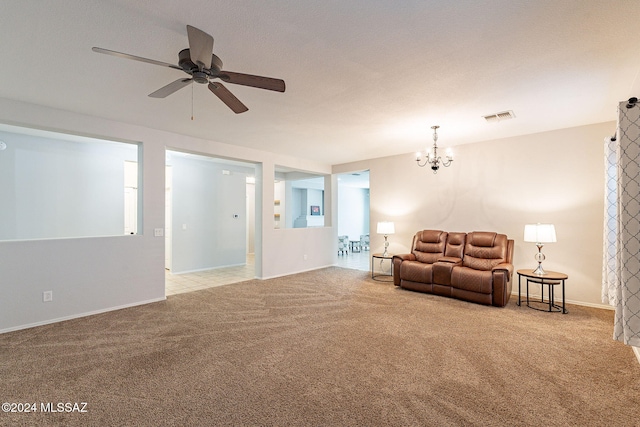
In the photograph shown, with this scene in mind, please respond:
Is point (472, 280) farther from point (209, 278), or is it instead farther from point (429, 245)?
point (209, 278)

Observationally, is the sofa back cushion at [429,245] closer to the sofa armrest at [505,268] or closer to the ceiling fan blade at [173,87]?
the sofa armrest at [505,268]

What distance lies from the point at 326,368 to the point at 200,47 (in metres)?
2.61

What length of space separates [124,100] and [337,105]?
244 cm

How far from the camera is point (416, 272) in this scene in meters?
4.91

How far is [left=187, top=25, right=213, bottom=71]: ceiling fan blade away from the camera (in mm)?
1832

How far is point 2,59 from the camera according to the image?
2436 mm

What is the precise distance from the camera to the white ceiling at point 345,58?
1.87 meters

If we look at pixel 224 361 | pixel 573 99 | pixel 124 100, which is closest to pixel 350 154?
pixel 573 99

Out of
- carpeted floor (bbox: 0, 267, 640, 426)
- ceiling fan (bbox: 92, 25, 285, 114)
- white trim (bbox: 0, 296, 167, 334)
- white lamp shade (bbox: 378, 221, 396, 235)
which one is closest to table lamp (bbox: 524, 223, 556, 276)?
carpeted floor (bbox: 0, 267, 640, 426)

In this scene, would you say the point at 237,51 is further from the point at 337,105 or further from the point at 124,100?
the point at 124,100

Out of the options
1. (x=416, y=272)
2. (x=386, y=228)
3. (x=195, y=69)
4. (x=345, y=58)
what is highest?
(x=345, y=58)

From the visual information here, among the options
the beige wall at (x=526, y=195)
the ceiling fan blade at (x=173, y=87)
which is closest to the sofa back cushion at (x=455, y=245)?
the beige wall at (x=526, y=195)

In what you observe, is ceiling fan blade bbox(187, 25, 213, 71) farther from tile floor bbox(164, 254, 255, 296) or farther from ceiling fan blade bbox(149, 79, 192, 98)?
tile floor bbox(164, 254, 255, 296)

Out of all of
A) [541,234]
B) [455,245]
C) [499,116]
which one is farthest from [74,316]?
[541,234]
